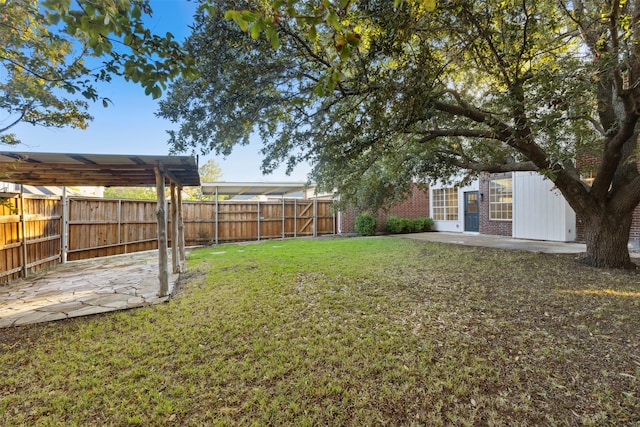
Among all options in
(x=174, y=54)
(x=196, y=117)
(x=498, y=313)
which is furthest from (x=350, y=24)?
(x=498, y=313)

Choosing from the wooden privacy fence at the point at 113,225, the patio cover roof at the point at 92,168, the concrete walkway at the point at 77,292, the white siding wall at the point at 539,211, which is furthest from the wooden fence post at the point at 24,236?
the white siding wall at the point at 539,211

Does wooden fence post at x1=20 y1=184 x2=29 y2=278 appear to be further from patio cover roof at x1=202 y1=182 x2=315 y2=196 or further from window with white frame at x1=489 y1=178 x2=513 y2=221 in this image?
window with white frame at x1=489 y1=178 x2=513 y2=221

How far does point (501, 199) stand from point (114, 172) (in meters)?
12.7

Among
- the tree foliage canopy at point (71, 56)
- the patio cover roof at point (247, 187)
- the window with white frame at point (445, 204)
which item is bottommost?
Result: the window with white frame at point (445, 204)

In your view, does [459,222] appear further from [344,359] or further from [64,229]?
[64,229]

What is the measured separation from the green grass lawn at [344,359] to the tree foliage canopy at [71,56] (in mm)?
2352

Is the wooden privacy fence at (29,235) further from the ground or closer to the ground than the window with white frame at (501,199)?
closer to the ground

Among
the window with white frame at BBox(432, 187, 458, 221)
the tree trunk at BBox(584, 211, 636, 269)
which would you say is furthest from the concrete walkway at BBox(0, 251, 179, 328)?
the window with white frame at BBox(432, 187, 458, 221)

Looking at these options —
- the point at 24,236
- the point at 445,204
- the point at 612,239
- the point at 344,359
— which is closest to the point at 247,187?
the point at 24,236

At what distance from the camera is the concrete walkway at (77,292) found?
158 inches

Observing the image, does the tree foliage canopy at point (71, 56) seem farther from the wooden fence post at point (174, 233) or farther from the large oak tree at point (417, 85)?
the wooden fence post at point (174, 233)

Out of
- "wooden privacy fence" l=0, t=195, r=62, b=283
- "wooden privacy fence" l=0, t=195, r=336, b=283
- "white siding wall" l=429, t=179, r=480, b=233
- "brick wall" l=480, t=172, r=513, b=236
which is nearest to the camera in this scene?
"wooden privacy fence" l=0, t=195, r=62, b=283

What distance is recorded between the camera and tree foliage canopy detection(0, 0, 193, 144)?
1771 mm

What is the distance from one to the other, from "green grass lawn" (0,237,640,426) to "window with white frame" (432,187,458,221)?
9.83 metres
